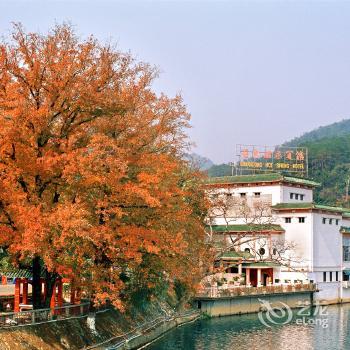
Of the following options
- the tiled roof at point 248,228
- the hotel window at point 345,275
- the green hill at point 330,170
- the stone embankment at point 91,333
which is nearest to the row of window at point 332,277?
the hotel window at point 345,275

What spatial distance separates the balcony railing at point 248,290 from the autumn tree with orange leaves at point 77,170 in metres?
17.5

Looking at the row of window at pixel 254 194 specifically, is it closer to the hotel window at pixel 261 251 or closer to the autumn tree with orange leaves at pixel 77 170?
the hotel window at pixel 261 251

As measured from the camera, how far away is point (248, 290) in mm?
57688

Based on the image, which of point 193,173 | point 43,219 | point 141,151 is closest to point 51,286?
point 43,219

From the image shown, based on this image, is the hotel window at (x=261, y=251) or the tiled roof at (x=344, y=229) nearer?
the hotel window at (x=261, y=251)

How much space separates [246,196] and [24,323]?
4792 cm

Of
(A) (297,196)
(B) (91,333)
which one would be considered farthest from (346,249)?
(B) (91,333)

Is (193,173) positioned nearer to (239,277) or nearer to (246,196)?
(239,277)

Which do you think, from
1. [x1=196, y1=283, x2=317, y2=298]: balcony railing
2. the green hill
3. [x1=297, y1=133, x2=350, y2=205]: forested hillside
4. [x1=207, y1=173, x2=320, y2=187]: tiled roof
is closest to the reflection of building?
[x1=207, y1=173, x2=320, y2=187]: tiled roof

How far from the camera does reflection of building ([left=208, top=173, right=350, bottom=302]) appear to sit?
228 ft

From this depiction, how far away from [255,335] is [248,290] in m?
13.2

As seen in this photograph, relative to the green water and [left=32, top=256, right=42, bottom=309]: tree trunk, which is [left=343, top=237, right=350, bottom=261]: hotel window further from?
[left=32, top=256, right=42, bottom=309]: tree trunk

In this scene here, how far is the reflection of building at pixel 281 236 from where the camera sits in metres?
69.4

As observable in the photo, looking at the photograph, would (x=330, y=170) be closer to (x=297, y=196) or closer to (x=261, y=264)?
(x=297, y=196)
